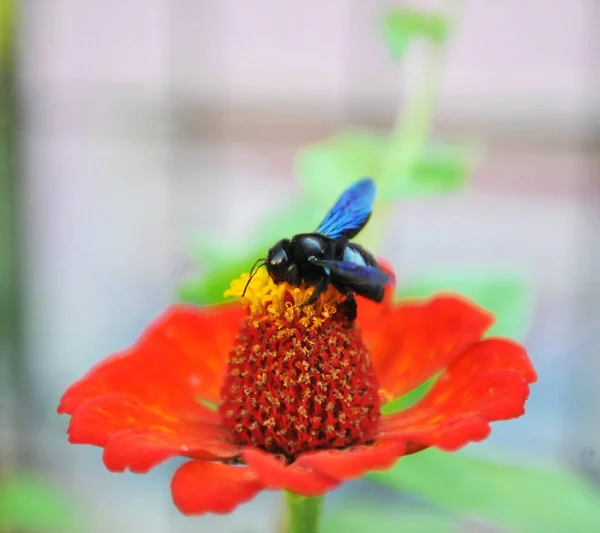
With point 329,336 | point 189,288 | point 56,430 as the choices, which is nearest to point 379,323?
point 329,336

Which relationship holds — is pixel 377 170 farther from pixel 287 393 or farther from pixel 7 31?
pixel 7 31

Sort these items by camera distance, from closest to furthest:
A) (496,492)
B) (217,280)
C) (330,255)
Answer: (330,255)
(496,492)
(217,280)

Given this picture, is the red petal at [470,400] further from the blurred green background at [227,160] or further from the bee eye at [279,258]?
the blurred green background at [227,160]

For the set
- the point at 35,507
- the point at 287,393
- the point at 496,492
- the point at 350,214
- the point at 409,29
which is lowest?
the point at 35,507

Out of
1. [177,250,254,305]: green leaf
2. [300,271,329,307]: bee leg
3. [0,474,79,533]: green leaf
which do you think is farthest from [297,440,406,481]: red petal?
[0,474,79,533]: green leaf

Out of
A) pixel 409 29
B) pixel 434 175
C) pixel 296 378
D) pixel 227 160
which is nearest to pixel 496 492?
pixel 296 378

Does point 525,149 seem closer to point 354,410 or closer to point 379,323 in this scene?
point 379,323
